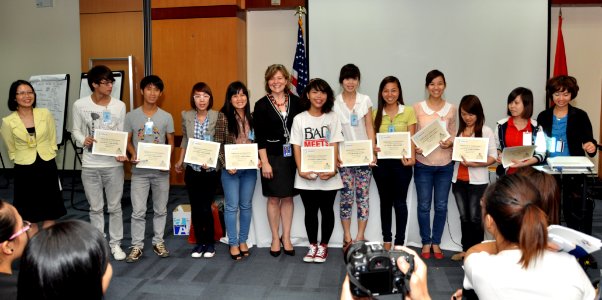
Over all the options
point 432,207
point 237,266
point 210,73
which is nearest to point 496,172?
point 432,207

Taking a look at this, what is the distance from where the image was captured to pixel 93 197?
375cm

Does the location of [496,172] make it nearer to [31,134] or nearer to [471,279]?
[471,279]

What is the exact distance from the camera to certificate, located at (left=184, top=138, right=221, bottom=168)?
3.75 meters

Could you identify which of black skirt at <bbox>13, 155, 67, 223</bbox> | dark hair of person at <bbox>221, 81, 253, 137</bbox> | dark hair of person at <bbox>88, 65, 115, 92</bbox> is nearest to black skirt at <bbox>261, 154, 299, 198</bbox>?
dark hair of person at <bbox>221, 81, 253, 137</bbox>

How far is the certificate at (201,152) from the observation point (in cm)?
375

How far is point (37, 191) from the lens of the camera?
3.78 m

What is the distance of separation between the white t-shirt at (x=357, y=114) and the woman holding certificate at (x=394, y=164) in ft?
0.35

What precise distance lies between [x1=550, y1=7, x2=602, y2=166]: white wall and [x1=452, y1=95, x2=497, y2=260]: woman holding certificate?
11.9 feet

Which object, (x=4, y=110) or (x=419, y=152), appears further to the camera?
(x=4, y=110)

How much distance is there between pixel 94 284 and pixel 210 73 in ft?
20.2

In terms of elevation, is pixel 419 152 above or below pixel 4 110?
below

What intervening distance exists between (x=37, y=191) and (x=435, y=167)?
10.6ft

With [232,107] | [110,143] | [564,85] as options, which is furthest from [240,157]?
[564,85]

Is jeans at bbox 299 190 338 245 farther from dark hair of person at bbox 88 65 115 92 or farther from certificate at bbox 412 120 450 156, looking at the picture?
dark hair of person at bbox 88 65 115 92
